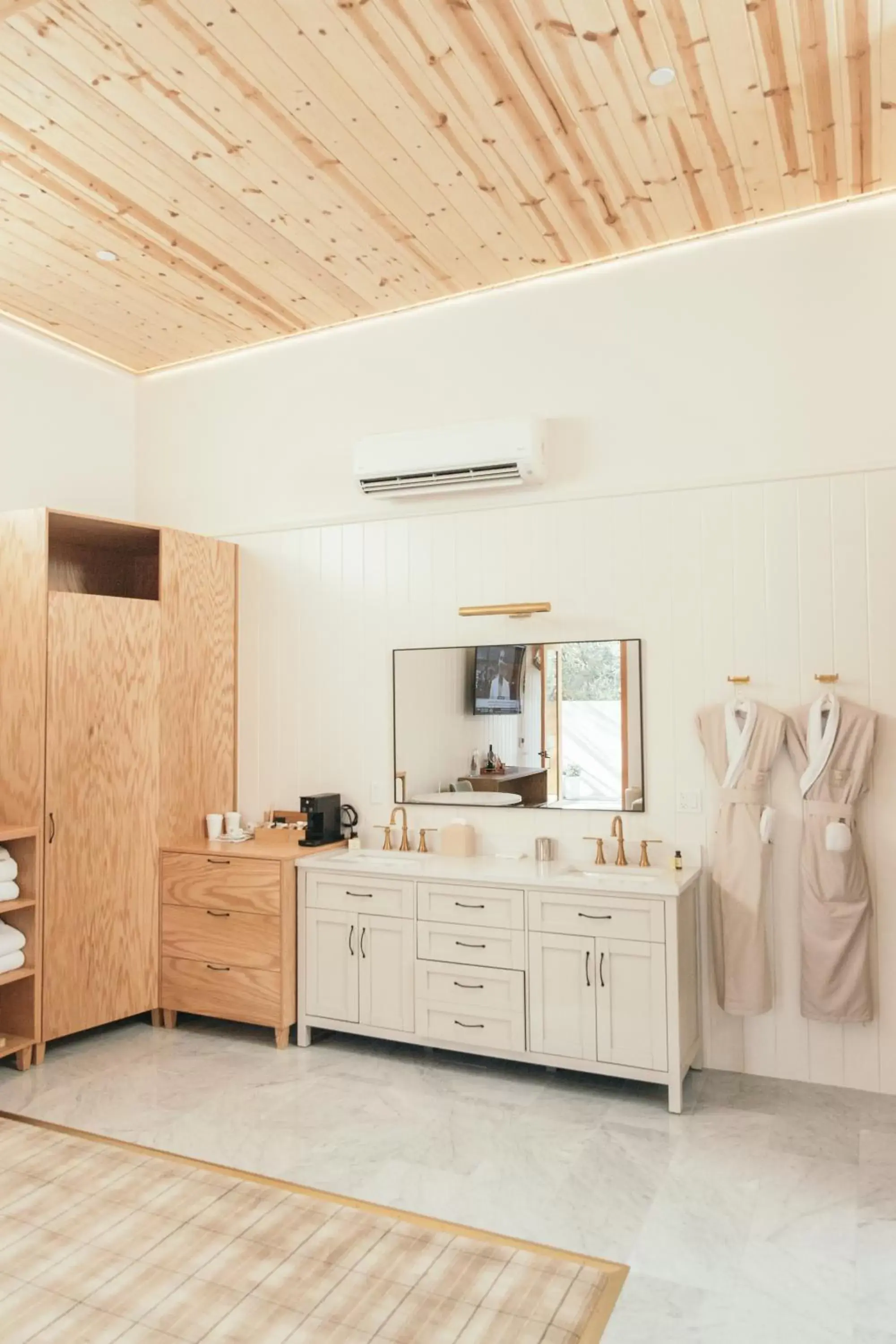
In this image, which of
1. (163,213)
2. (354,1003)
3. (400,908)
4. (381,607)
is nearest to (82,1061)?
(354,1003)

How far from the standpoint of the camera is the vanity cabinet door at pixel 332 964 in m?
3.96

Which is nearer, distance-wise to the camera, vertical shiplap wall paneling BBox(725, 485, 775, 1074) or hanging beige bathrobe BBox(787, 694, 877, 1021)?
hanging beige bathrobe BBox(787, 694, 877, 1021)

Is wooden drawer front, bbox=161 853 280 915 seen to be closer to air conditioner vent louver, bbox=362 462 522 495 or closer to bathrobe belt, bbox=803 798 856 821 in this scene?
air conditioner vent louver, bbox=362 462 522 495

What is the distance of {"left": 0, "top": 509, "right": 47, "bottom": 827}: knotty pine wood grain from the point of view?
392 cm

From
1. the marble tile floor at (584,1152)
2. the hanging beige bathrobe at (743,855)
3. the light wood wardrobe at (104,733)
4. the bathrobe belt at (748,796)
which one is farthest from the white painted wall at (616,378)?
the marble tile floor at (584,1152)

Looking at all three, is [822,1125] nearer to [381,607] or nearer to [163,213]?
[381,607]

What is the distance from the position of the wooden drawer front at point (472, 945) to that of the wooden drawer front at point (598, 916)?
0.39 feet

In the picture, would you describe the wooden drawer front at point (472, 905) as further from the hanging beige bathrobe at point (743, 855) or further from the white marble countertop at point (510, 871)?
the hanging beige bathrobe at point (743, 855)

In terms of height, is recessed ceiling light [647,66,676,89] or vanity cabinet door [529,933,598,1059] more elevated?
recessed ceiling light [647,66,676,89]

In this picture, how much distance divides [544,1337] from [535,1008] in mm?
1516

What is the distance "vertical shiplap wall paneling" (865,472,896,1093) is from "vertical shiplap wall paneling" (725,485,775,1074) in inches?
15.0

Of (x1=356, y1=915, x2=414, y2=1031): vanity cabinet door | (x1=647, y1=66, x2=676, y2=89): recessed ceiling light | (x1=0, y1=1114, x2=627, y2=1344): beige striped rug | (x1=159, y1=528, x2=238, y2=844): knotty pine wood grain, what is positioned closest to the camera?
(x1=0, y1=1114, x2=627, y2=1344): beige striped rug

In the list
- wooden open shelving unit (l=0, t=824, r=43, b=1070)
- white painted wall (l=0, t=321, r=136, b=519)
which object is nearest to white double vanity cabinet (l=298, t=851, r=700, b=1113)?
wooden open shelving unit (l=0, t=824, r=43, b=1070)

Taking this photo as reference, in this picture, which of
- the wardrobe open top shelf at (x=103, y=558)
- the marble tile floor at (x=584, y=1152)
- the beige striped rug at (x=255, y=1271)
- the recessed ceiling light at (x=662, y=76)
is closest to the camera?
the beige striped rug at (x=255, y=1271)
